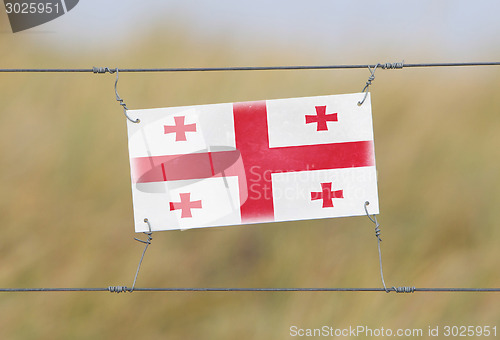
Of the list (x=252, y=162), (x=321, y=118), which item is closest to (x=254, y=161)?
(x=252, y=162)

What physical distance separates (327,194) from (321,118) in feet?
1.28

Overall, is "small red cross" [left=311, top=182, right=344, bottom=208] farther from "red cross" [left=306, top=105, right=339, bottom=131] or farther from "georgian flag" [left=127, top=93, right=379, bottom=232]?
"red cross" [left=306, top=105, right=339, bottom=131]

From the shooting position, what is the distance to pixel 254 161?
2.90 m

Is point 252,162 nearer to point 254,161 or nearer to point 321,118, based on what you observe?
point 254,161

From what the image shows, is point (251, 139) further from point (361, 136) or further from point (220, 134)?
point (361, 136)

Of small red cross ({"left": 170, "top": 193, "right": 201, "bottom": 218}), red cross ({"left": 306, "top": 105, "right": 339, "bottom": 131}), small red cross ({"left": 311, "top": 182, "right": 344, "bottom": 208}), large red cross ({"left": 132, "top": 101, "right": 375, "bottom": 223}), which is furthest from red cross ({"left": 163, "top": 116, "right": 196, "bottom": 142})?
small red cross ({"left": 311, "top": 182, "right": 344, "bottom": 208})

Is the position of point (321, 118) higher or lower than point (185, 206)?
higher

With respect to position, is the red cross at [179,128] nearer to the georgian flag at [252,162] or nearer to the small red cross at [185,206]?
the georgian flag at [252,162]

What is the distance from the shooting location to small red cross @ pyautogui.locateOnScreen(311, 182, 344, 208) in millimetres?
2875

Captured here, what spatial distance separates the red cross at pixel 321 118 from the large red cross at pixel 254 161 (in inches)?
4.0

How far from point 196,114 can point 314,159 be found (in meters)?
0.65

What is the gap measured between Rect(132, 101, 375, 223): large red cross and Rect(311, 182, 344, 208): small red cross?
0.10m

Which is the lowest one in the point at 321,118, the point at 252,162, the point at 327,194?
the point at 327,194

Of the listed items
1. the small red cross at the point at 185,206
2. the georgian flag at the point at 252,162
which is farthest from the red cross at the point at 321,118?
the small red cross at the point at 185,206
